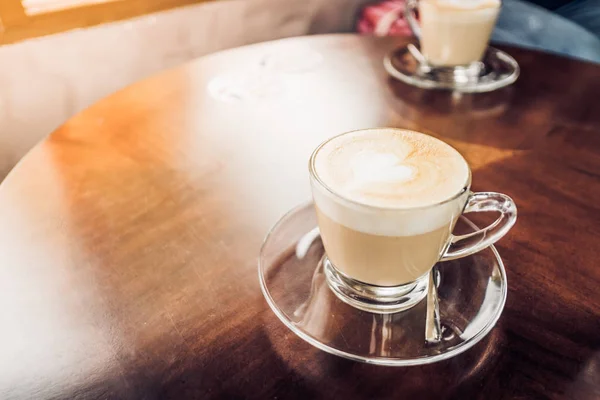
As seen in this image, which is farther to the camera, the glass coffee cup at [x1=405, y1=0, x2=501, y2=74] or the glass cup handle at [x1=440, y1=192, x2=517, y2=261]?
the glass coffee cup at [x1=405, y1=0, x2=501, y2=74]

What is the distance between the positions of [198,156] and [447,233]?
33 centimetres

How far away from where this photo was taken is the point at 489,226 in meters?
0.44

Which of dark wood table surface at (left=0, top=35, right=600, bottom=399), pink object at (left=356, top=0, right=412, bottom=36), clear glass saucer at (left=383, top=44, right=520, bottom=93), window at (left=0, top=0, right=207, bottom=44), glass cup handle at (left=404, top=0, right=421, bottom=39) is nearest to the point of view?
dark wood table surface at (left=0, top=35, right=600, bottom=399)

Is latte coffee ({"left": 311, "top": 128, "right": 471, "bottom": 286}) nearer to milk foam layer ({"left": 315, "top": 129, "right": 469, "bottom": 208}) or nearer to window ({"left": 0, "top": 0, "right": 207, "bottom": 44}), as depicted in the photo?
milk foam layer ({"left": 315, "top": 129, "right": 469, "bottom": 208})

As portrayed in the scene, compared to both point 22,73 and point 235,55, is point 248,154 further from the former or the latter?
point 22,73

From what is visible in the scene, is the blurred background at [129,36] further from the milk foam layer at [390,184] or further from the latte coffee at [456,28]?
the milk foam layer at [390,184]

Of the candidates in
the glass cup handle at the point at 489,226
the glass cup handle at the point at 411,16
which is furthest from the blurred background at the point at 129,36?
the glass cup handle at the point at 489,226

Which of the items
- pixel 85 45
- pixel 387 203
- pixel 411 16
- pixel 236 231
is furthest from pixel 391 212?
pixel 85 45

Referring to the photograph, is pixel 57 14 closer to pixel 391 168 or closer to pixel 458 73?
pixel 458 73

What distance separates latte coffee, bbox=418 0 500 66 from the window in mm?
796

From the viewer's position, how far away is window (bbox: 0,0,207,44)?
1.15m

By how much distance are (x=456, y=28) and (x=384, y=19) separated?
86 centimetres

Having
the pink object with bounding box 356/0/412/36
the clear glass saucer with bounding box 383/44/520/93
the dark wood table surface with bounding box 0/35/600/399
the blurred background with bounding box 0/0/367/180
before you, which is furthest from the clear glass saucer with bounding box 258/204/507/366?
the pink object with bounding box 356/0/412/36

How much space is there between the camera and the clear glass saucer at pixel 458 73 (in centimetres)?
80
